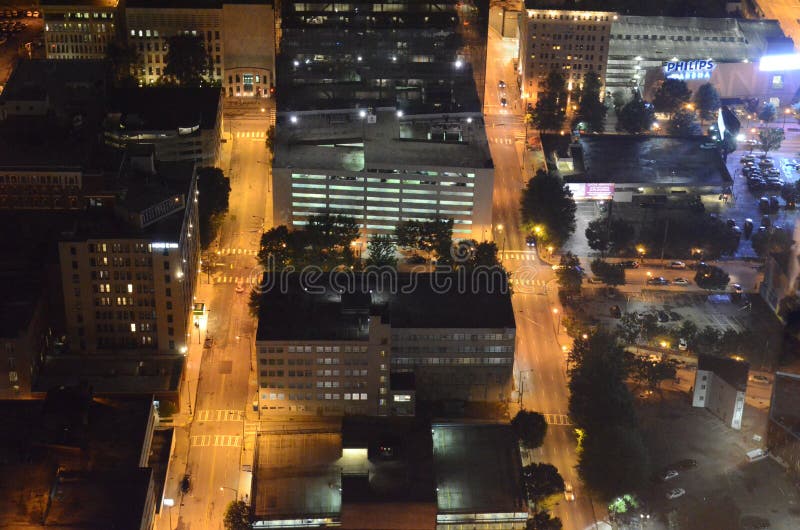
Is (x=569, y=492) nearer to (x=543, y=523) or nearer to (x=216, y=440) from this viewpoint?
(x=543, y=523)

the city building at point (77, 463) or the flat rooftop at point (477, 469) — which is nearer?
the city building at point (77, 463)

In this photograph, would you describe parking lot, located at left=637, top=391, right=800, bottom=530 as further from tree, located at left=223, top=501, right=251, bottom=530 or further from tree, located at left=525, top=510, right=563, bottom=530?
tree, located at left=223, top=501, right=251, bottom=530

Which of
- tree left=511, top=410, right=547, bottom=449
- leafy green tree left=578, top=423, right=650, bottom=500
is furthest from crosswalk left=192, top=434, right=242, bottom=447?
leafy green tree left=578, top=423, right=650, bottom=500

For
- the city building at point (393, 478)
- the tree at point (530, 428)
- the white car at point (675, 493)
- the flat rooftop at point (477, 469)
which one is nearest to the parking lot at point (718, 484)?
the white car at point (675, 493)

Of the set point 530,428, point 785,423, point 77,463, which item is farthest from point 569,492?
point 77,463

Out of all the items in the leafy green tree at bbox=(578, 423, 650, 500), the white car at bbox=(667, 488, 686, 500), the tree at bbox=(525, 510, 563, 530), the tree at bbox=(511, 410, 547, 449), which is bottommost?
the tree at bbox=(525, 510, 563, 530)

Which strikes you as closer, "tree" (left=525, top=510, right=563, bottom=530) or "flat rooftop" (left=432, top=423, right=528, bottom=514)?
"tree" (left=525, top=510, right=563, bottom=530)

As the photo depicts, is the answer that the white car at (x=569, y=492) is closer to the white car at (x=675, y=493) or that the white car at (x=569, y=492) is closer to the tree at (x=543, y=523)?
the tree at (x=543, y=523)

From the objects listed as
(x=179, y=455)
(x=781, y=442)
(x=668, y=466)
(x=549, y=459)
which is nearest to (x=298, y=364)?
(x=179, y=455)
